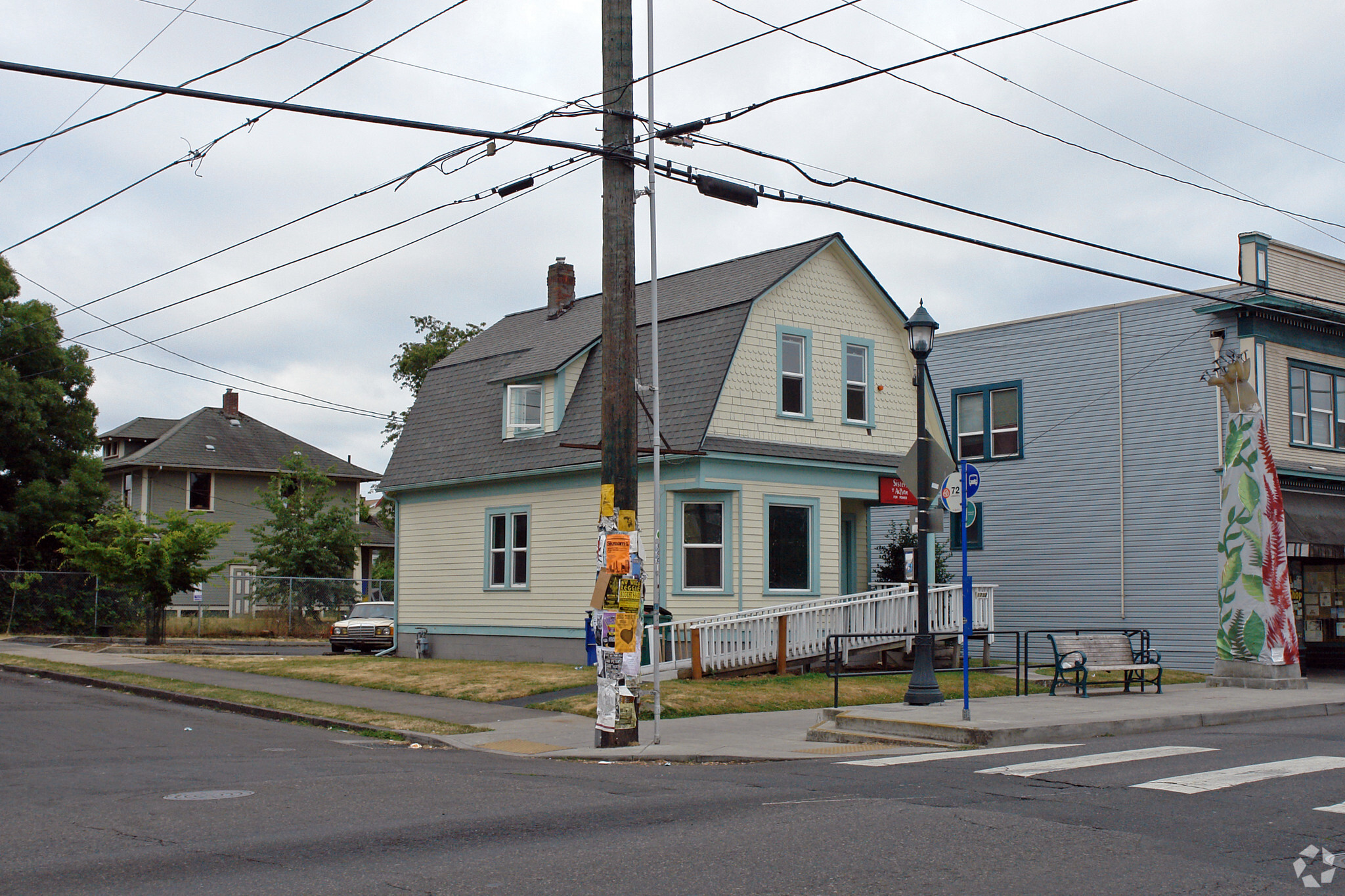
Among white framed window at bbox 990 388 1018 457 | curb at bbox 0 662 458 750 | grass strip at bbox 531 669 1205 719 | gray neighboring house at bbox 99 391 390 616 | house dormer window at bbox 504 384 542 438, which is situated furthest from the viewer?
gray neighboring house at bbox 99 391 390 616

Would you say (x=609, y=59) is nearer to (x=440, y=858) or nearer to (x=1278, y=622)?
(x=440, y=858)

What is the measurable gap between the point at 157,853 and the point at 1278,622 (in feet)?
59.5

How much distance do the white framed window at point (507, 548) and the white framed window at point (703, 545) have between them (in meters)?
4.14

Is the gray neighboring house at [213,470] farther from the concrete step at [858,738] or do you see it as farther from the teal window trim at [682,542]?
the concrete step at [858,738]

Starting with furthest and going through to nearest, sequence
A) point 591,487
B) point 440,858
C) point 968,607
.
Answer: point 591,487 < point 968,607 < point 440,858

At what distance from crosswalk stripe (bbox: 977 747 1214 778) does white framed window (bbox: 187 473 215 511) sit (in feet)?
149

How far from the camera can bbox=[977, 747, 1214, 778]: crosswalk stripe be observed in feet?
34.7

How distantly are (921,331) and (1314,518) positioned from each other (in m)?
15.0

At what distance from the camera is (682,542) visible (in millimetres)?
22500

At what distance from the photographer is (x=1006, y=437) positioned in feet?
100.0

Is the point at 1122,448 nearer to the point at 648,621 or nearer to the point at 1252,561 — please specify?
the point at 1252,561

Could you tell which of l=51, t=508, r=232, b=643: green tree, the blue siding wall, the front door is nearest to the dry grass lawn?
l=51, t=508, r=232, b=643: green tree

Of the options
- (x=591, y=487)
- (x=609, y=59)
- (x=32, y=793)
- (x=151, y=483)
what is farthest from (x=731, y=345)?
(x=151, y=483)

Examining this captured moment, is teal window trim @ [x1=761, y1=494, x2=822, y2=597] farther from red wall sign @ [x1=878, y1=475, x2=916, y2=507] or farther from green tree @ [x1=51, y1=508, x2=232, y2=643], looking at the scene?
green tree @ [x1=51, y1=508, x2=232, y2=643]
